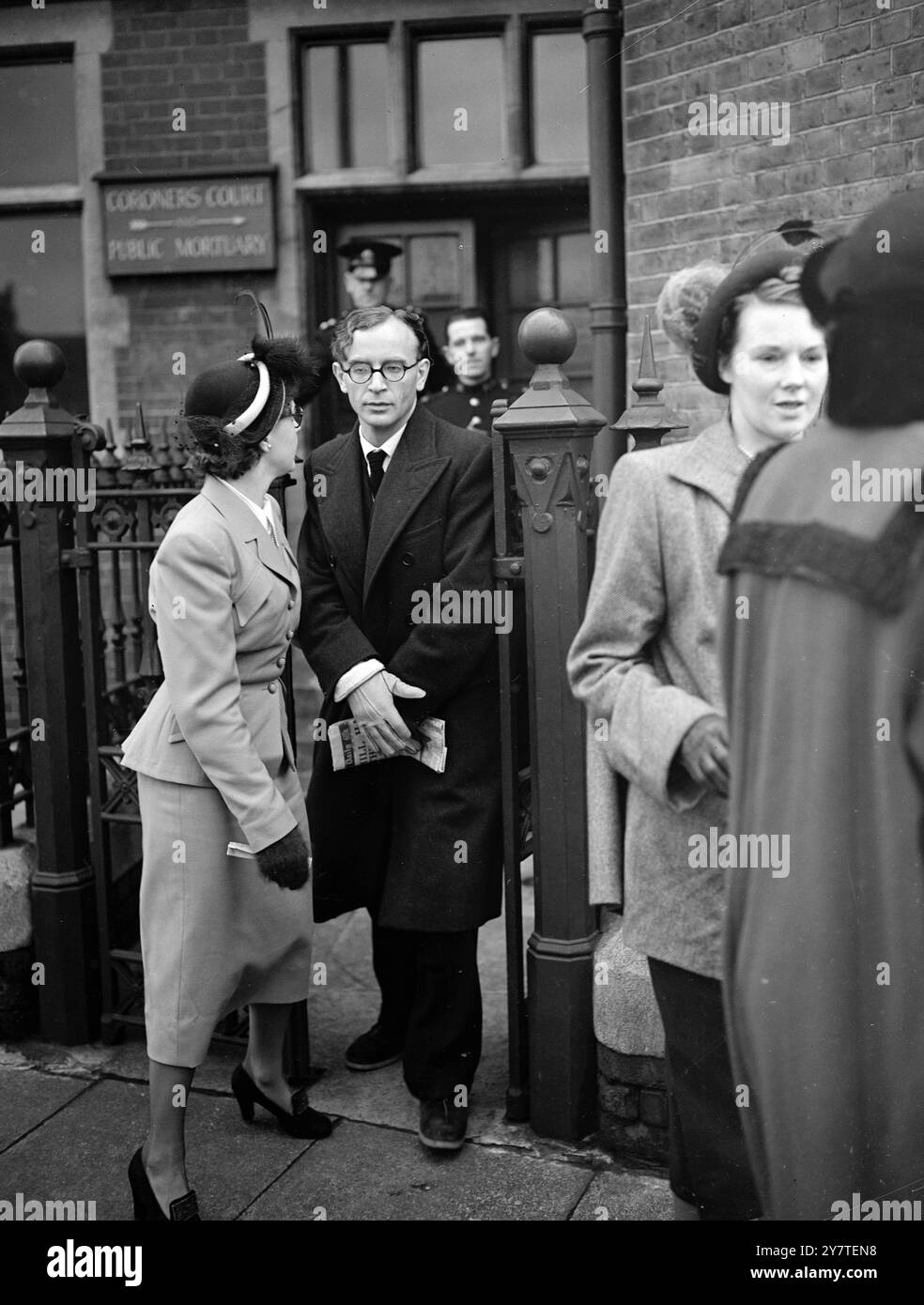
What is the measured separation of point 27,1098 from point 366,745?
132 cm

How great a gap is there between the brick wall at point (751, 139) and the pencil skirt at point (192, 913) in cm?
175

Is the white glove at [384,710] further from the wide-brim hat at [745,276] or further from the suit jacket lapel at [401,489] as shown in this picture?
the wide-brim hat at [745,276]

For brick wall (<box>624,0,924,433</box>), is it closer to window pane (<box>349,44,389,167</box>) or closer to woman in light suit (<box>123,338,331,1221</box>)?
woman in light suit (<box>123,338,331,1221</box>)

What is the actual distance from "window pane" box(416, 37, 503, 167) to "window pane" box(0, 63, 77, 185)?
168 centimetres

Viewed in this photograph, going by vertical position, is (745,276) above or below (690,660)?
above

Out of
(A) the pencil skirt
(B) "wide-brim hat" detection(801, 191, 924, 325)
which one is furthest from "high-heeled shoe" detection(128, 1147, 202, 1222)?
(B) "wide-brim hat" detection(801, 191, 924, 325)

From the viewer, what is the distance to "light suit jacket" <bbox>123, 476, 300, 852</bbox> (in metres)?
2.85

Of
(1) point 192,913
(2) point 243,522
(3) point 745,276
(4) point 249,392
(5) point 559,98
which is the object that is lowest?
(1) point 192,913

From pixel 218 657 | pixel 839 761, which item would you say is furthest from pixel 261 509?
pixel 839 761

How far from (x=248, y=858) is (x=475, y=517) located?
0.94 meters

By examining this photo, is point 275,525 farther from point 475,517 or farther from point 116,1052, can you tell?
point 116,1052

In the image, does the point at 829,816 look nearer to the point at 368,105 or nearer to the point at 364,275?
the point at 364,275

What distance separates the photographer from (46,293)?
271 inches
